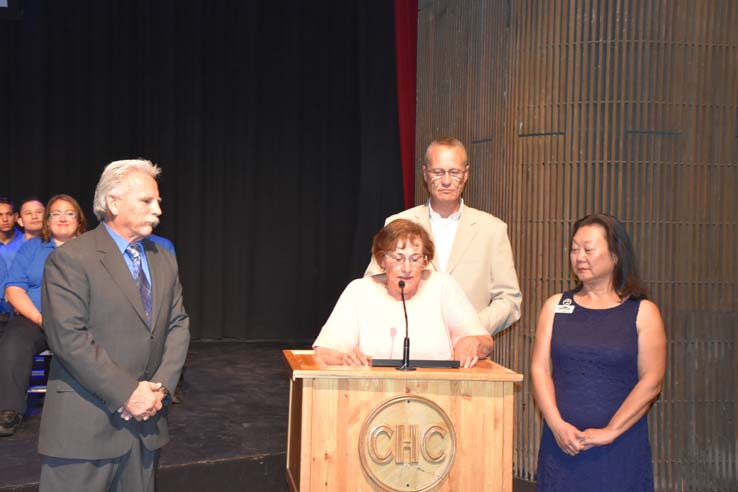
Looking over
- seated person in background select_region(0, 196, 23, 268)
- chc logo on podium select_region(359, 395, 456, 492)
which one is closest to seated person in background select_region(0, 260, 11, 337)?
seated person in background select_region(0, 196, 23, 268)

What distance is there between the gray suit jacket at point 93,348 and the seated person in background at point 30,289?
7.53ft

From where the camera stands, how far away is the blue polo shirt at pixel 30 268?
473 cm

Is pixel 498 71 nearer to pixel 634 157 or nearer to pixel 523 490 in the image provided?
pixel 634 157

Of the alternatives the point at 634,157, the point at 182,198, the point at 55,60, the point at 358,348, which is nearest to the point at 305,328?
the point at 182,198

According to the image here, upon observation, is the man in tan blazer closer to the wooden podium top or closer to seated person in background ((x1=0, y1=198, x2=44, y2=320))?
the wooden podium top

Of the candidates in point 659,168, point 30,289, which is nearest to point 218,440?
point 30,289

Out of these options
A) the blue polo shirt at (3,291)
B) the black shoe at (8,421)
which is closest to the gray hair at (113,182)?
the black shoe at (8,421)

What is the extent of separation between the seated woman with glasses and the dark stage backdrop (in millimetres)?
4558

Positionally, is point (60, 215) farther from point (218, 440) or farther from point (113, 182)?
point (113, 182)

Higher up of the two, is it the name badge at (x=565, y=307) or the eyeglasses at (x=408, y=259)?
the eyeglasses at (x=408, y=259)

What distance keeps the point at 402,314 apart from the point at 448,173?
1.86ft

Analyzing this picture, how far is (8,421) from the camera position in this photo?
4207 millimetres

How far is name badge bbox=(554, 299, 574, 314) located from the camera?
2729 mm

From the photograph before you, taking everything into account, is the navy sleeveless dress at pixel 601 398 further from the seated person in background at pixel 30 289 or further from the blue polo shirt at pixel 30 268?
the blue polo shirt at pixel 30 268
